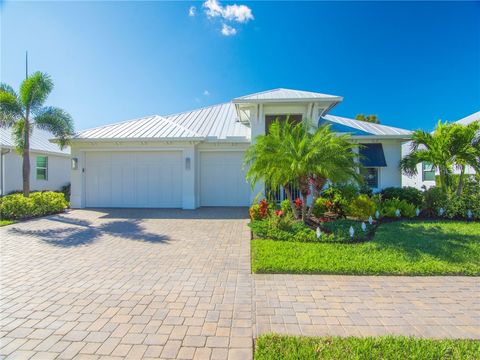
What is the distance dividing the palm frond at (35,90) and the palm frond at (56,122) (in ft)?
1.17

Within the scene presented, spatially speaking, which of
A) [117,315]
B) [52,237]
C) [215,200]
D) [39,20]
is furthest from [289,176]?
[39,20]

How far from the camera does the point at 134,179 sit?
12.9 m

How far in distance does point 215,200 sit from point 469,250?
1021 cm

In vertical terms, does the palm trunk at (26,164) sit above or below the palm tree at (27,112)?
below

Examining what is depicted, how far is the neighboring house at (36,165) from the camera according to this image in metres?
14.8

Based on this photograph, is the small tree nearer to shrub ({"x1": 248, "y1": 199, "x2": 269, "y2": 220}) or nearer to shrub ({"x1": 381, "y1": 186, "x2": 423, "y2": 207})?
shrub ({"x1": 381, "y1": 186, "x2": 423, "y2": 207})

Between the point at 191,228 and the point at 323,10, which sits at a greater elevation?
the point at 323,10

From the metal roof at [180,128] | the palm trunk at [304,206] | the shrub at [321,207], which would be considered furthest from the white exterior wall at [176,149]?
the palm trunk at [304,206]

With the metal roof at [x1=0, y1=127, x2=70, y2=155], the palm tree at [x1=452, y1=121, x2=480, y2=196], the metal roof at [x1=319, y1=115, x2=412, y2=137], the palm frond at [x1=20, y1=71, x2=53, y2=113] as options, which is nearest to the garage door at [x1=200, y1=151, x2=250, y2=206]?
the metal roof at [x1=319, y1=115, x2=412, y2=137]

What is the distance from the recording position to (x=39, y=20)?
824 centimetres

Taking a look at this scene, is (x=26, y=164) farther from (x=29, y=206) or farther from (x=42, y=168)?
(x=42, y=168)

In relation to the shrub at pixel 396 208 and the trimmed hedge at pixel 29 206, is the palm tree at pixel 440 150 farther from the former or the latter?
the trimmed hedge at pixel 29 206

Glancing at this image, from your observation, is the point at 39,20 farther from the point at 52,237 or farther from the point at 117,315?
the point at 117,315

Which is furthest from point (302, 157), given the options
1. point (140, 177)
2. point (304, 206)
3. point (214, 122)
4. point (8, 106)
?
point (8, 106)
